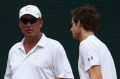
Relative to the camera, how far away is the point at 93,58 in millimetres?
3818

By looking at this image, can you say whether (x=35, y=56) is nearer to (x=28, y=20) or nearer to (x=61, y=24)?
(x=28, y=20)

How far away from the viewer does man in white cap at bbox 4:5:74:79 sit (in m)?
4.64

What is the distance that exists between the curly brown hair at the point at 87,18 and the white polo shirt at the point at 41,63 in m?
0.75

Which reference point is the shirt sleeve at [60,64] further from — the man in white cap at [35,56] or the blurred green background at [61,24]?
the blurred green background at [61,24]

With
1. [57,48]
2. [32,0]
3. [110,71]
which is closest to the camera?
[110,71]

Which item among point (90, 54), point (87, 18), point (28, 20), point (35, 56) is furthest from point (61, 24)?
point (90, 54)

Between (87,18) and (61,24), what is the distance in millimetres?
3179

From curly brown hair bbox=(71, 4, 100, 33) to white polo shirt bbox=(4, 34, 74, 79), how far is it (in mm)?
753

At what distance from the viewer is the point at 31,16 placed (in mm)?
4805

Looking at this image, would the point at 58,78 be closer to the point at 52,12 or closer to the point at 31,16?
the point at 31,16

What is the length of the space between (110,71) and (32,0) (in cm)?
327

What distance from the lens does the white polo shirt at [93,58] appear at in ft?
12.6

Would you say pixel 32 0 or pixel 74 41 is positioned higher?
pixel 32 0

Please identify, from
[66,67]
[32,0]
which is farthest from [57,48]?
[32,0]
